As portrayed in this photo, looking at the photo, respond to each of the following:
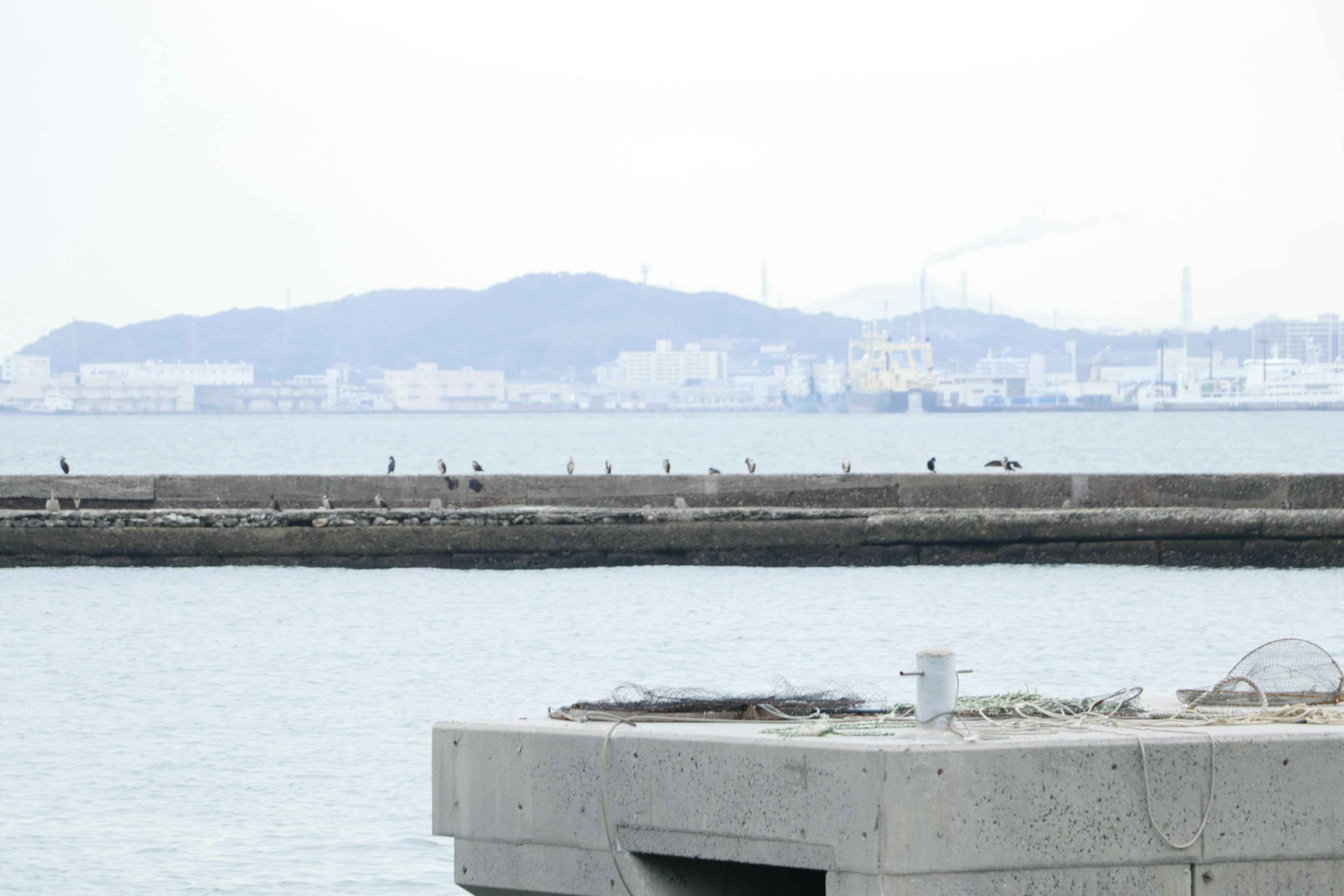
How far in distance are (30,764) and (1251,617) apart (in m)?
12.2

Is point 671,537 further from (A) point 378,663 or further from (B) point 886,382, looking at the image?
(B) point 886,382

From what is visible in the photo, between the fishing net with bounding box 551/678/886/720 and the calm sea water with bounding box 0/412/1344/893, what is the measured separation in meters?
2.07

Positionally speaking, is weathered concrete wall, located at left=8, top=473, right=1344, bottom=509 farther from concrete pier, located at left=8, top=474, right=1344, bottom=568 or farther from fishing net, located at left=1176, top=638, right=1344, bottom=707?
fishing net, located at left=1176, top=638, right=1344, bottom=707

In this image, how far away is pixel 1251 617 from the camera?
16984 millimetres

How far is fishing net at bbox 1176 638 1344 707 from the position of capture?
5.63m

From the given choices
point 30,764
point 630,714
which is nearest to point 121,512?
point 30,764

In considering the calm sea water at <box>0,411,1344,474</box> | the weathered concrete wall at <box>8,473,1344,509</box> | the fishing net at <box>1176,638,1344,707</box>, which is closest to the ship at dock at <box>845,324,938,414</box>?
the calm sea water at <box>0,411,1344,474</box>

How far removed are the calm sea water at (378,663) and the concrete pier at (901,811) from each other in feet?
8.63

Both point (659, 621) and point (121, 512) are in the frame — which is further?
point (121, 512)

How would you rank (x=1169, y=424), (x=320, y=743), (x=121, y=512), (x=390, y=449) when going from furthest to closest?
(x=1169, y=424) → (x=390, y=449) → (x=121, y=512) → (x=320, y=743)

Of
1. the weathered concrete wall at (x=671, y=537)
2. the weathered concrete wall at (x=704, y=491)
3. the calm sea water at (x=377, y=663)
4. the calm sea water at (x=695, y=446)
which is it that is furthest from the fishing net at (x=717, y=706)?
the calm sea water at (x=695, y=446)

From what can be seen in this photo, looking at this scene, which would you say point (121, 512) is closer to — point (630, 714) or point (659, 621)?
point (659, 621)

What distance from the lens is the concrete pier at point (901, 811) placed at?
4.38 metres

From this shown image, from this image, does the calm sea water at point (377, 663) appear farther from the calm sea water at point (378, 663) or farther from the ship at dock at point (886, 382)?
the ship at dock at point (886, 382)
